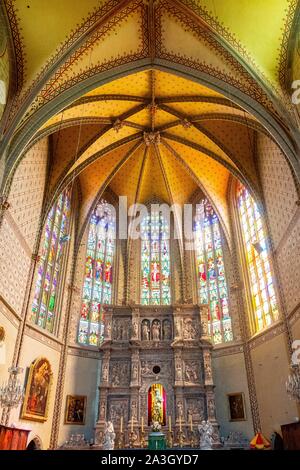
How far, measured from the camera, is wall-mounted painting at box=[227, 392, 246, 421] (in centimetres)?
1736

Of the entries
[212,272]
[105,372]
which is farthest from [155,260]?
[105,372]

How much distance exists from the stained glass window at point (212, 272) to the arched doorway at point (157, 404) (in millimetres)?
4020

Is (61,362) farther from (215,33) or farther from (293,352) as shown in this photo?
(215,33)

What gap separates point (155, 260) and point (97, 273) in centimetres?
385

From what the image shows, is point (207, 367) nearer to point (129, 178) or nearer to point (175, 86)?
point (129, 178)

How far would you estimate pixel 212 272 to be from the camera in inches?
868

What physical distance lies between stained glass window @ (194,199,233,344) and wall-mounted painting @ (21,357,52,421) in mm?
8997

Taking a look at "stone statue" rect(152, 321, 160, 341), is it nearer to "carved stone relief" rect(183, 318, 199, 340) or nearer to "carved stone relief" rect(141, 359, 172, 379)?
"carved stone relief" rect(141, 359, 172, 379)

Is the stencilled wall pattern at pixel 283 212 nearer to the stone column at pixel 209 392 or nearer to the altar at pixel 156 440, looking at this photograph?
the stone column at pixel 209 392

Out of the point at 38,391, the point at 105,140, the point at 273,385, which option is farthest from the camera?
the point at 105,140

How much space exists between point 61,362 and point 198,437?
7484 mm

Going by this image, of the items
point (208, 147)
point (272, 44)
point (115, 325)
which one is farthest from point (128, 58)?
point (115, 325)

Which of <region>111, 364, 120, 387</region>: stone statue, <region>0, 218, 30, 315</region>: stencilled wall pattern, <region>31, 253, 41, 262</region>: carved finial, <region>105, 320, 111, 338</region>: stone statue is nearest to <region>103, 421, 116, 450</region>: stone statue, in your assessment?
<region>111, 364, 120, 387</region>: stone statue

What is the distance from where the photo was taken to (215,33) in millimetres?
13484
